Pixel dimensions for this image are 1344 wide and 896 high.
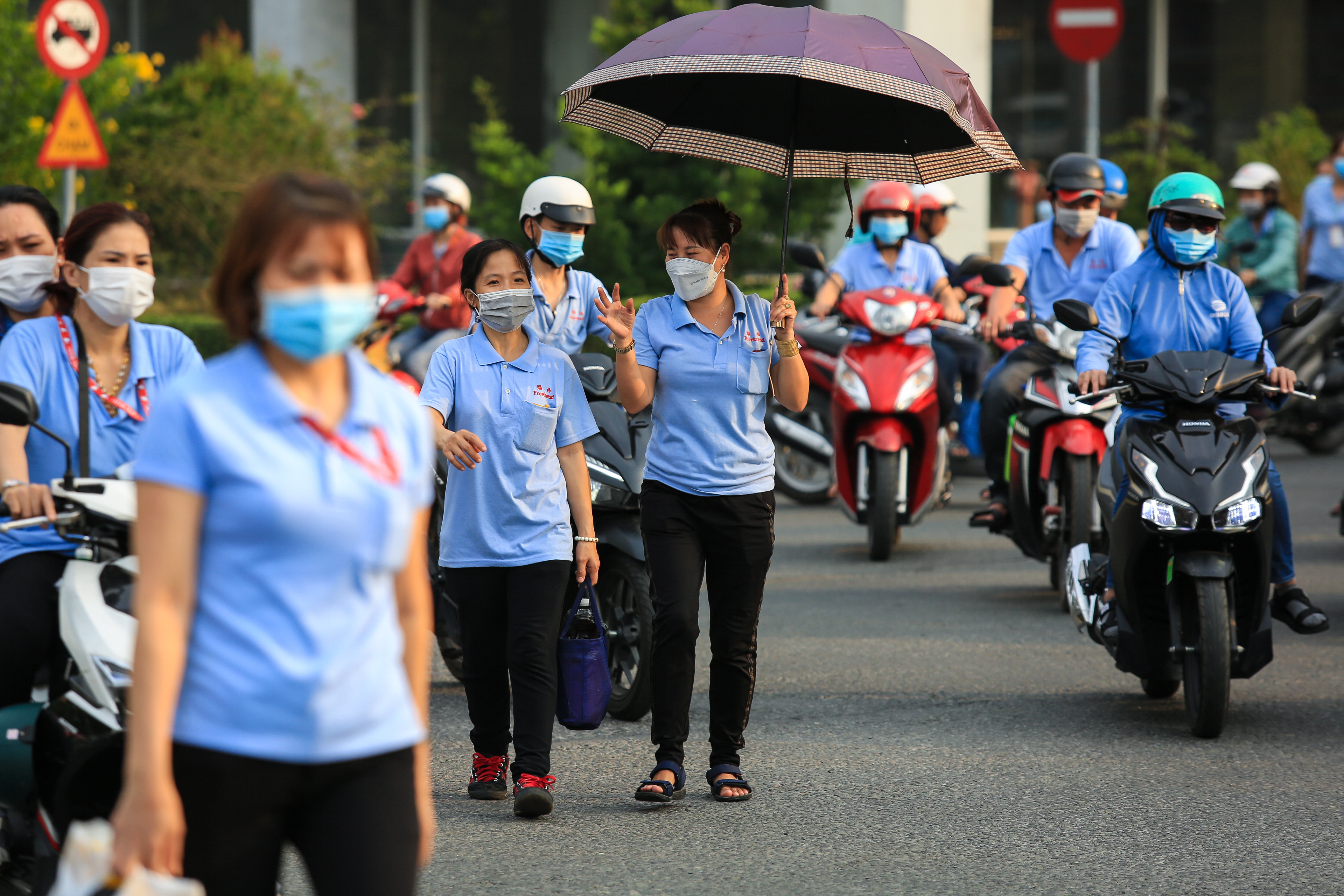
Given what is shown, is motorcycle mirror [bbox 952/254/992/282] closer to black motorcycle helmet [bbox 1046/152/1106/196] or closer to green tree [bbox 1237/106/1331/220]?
black motorcycle helmet [bbox 1046/152/1106/196]

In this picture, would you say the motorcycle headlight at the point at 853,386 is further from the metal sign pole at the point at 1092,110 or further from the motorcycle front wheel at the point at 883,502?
the metal sign pole at the point at 1092,110

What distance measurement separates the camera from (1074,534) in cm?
788

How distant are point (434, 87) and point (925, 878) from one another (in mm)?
21312

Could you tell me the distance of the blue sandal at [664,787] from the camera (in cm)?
495

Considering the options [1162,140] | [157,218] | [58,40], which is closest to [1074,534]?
[58,40]

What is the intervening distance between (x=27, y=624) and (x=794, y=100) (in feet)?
9.67

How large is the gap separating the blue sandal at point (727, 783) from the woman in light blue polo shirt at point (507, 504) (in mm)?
499

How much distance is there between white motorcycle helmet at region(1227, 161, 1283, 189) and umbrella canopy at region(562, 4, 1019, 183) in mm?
9971

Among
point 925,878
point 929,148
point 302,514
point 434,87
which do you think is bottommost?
point 925,878

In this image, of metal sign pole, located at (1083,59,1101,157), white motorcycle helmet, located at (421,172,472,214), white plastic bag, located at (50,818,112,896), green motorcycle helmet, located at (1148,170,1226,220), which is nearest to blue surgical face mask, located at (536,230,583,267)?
green motorcycle helmet, located at (1148,170,1226,220)

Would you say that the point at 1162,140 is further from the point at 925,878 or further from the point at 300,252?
the point at 300,252

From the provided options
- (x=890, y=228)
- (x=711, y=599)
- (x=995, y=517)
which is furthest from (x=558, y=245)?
(x=890, y=228)

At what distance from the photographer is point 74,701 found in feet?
11.1

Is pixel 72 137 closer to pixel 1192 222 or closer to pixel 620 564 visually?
pixel 620 564
